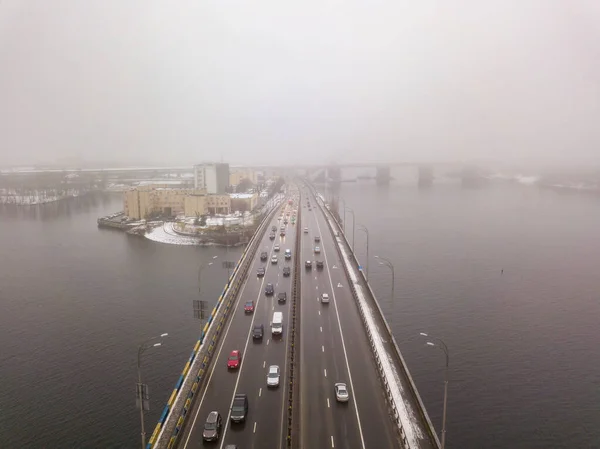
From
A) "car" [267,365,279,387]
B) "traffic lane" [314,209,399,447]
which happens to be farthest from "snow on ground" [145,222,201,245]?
"car" [267,365,279,387]

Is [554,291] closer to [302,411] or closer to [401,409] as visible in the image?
[401,409]

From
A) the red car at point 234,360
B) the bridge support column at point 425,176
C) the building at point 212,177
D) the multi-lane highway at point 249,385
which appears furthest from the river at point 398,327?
the bridge support column at point 425,176

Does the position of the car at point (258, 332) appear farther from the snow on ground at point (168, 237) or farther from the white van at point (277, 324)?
the snow on ground at point (168, 237)

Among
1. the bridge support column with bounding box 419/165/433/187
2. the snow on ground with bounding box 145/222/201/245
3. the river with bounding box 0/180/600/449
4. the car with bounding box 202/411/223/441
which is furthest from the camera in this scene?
the bridge support column with bounding box 419/165/433/187

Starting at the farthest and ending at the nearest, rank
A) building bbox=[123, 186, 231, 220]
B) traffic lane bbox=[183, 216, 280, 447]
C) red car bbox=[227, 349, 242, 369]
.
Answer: building bbox=[123, 186, 231, 220]
red car bbox=[227, 349, 242, 369]
traffic lane bbox=[183, 216, 280, 447]

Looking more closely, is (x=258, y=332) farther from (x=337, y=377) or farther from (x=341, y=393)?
(x=341, y=393)

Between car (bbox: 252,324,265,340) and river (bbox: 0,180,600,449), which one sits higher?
car (bbox: 252,324,265,340)

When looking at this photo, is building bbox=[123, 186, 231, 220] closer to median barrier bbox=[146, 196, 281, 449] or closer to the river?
the river
